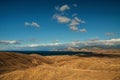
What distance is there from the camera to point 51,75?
113ft

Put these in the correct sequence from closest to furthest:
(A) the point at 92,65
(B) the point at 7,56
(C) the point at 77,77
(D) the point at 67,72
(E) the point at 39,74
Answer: (C) the point at 77,77 < (D) the point at 67,72 < (E) the point at 39,74 < (A) the point at 92,65 < (B) the point at 7,56

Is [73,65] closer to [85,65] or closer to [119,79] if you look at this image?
[85,65]

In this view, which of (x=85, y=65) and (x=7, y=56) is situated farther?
(x=7, y=56)

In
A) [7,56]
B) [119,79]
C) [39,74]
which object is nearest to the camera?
[119,79]

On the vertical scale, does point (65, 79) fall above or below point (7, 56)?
below

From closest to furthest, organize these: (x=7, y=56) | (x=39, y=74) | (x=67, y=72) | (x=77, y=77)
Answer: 1. (x=77, y=77)
2. (x=67, y=72)
3. (x=39, y=74)
4. (x=7, y=56)

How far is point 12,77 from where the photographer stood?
1483 inches

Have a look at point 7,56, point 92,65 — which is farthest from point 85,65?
point 7,56

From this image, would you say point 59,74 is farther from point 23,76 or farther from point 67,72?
point 23,76

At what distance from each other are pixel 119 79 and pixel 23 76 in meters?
18.4

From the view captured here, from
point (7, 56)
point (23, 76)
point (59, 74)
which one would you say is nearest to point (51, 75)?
point (59, 74)

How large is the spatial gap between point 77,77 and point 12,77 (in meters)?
13.7

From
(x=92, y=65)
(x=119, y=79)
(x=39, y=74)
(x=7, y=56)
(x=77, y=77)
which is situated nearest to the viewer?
(x=119, y=79)

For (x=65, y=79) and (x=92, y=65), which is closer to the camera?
(x=65, y=79)
